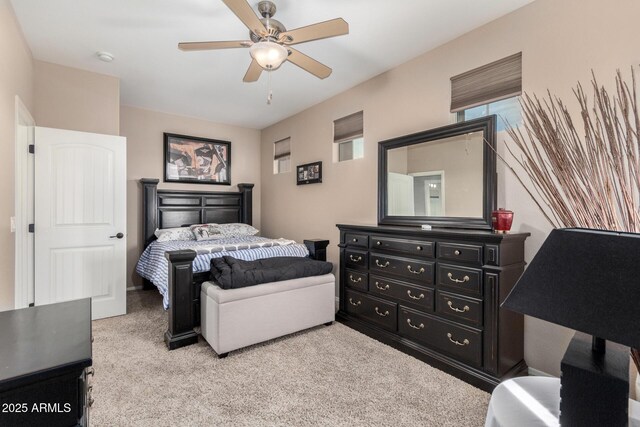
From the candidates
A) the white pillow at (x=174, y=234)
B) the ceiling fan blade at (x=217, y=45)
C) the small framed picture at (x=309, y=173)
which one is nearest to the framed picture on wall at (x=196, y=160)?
the white pillow at (x=174, y=234)

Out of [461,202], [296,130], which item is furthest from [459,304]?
[296,130]

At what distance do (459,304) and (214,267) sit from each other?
207 cm

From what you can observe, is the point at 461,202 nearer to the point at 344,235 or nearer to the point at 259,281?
the point at 344,235

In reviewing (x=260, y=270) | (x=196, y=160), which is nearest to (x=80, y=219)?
(x=196, y=160)

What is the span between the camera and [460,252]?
2.17m

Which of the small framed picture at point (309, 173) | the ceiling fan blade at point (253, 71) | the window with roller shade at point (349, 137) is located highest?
the ceiling fan blade at point (253, 71)

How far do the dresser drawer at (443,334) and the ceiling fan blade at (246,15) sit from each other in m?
2.38

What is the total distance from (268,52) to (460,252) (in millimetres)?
1911

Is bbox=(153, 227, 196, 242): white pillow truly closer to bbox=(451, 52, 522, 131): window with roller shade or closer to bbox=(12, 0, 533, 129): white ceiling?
bbox=(12, 0, 533, 129): white ceiling

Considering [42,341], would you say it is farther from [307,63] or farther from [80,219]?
[80,219]

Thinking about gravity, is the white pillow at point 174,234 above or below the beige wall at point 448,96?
below

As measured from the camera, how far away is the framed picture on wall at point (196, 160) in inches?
183

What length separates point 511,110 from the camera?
7.63ft

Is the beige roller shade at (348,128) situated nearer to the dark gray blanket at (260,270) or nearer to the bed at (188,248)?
the bed at (188,248)
